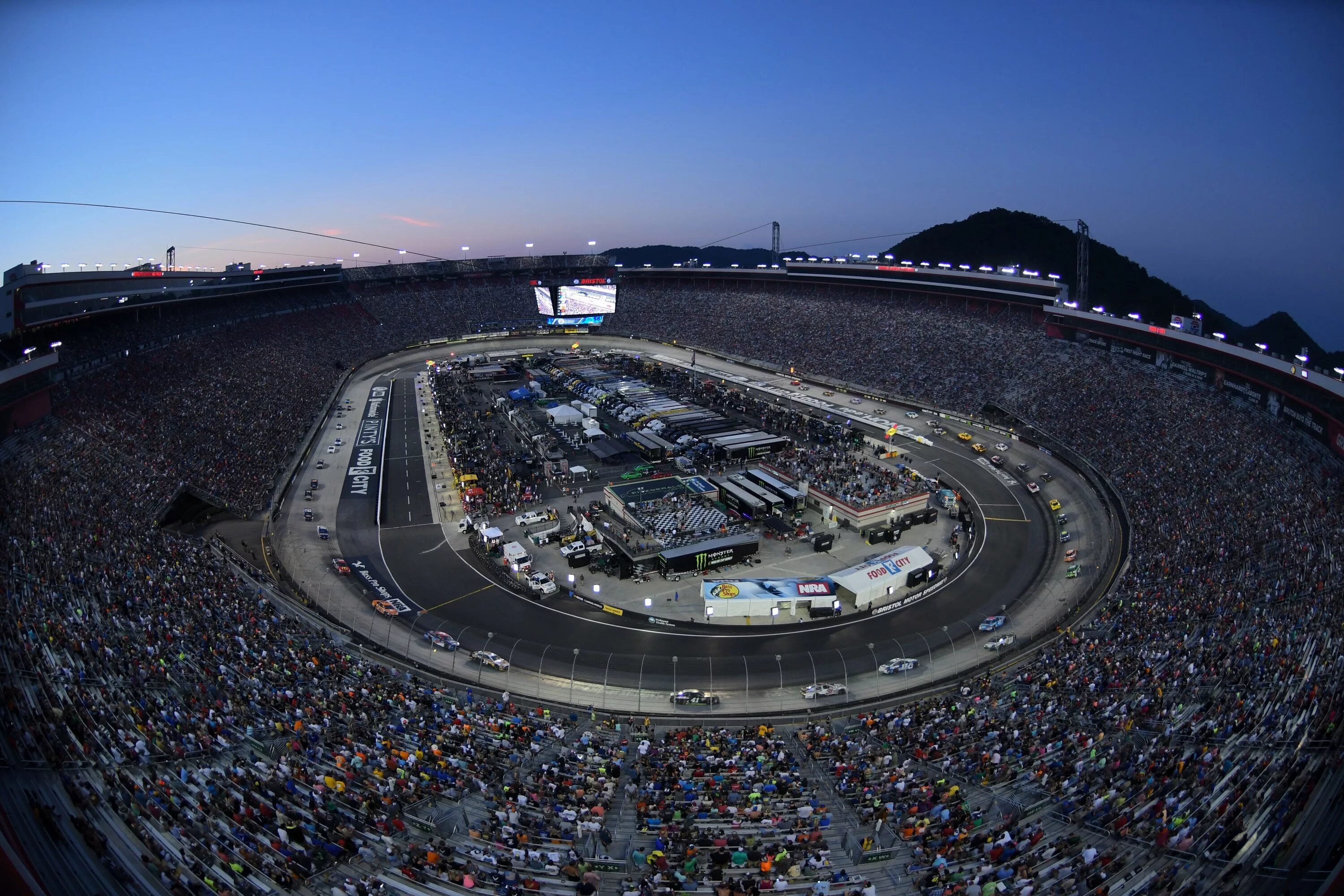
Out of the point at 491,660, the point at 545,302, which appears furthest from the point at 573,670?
the point at 545,302

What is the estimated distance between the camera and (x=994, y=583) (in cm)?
3181

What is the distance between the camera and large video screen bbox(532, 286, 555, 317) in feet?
291

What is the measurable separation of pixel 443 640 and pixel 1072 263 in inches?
5202

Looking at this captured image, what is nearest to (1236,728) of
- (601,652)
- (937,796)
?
(937,796)

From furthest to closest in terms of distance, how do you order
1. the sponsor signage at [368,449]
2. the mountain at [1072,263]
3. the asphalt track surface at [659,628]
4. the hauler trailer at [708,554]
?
1. the mountain at [1072,263]
2. the sponsor signage at [368,449]
3. the hauler trailer at [708,554]
4. the asphalt track surface at [659,628]

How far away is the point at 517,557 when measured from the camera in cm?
3164

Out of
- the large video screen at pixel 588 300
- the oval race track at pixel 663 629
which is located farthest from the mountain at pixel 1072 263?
the oval race track at pixel 663 629

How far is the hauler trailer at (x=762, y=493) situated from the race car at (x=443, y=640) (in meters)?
17.7

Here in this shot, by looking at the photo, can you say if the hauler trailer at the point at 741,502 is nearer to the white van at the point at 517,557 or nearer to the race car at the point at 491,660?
the white van at the point at 517,557

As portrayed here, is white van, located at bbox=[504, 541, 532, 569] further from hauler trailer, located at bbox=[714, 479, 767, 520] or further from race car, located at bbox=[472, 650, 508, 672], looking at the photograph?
hauler trailer, located at bbox=[714, 479, 767, 520]

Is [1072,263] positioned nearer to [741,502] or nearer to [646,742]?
[741,502]

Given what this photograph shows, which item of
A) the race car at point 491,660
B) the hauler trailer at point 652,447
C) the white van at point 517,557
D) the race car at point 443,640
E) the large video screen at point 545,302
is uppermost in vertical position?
the large video screen at point 545,302

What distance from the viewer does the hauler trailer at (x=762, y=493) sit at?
3794 cm

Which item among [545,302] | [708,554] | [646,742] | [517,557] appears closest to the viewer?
[646,742]
